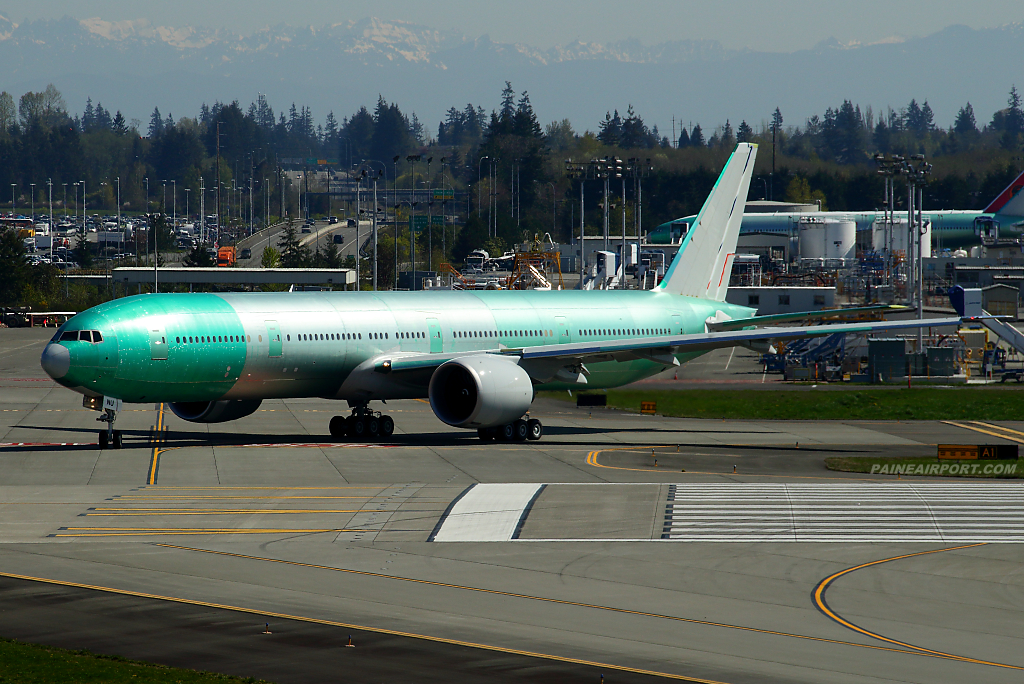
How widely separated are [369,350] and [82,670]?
26147 mm

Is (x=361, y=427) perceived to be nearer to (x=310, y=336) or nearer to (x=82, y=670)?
(x=310, y=336)

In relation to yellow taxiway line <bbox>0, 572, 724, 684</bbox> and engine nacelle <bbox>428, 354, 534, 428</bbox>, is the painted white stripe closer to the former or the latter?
yellow taxiway line <bbox>0, 572, 724, 684</bbox>

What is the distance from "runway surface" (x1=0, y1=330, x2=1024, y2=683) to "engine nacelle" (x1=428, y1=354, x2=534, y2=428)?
130 centimetres

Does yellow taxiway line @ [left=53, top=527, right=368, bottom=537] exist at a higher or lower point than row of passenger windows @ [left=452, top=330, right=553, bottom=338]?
lower

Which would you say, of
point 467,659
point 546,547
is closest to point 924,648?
point 467,659

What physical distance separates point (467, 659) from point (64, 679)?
569cm

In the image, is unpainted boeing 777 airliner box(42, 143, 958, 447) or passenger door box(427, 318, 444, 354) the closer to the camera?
unpainted boeing 777 airliner box(42, 143, 958, 447)

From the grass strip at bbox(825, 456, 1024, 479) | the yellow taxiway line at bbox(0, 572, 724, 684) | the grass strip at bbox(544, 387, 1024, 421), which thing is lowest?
the grass strip at bbox(544, 387, 1024, 421)

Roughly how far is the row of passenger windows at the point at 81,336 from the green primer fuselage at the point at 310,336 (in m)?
0.16

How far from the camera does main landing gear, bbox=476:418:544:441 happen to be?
141 feet

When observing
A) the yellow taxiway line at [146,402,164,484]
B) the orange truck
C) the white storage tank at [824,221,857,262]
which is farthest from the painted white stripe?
the orange truck

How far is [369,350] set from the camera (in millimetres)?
42094

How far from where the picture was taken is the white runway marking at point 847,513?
27000mm

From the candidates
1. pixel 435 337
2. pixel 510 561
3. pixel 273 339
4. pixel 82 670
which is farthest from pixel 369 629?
pixel 435 337
